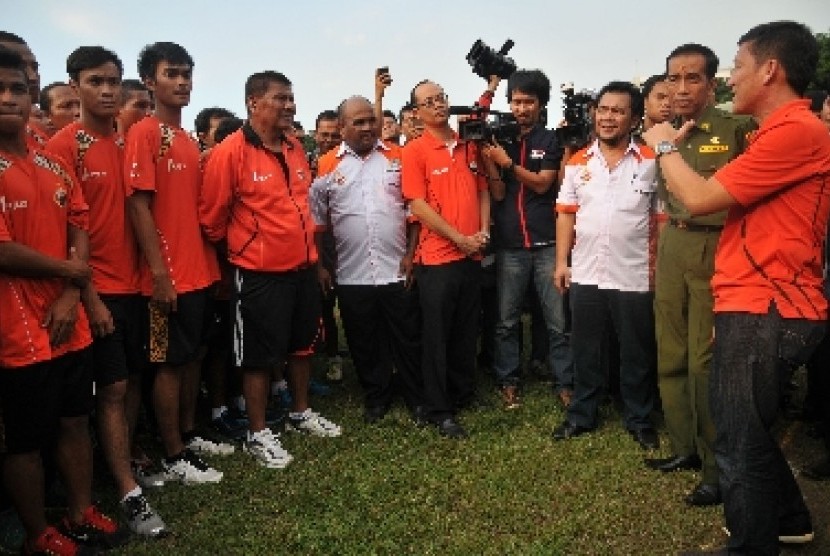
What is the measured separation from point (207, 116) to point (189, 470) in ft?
13.2

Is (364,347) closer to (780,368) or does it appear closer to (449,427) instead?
(449,427)

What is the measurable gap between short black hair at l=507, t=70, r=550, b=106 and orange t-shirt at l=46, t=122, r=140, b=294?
10.7ft

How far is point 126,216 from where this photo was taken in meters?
4.14

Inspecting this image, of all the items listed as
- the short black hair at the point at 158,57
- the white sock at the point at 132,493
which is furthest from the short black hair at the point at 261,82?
the white sock at the point at 132,493

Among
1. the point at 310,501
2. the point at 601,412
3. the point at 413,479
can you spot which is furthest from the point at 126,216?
the point at 601,412

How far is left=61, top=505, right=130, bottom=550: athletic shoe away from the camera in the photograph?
357 centimetres

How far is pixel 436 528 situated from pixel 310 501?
2.67 ft

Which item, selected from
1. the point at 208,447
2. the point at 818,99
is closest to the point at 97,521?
the point at 208,447

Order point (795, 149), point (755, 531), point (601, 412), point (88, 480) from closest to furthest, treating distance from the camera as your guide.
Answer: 1. point (795, 149)
2. point (755, 531)
3. point (88, 480)
4. point (601, 412)

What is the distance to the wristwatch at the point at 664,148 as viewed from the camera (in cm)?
312

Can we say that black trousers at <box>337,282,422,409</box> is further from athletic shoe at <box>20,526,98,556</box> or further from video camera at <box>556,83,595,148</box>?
athletic shoe at <box>20,526,98,556</box>

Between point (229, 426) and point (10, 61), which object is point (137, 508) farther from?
point (10, 61)

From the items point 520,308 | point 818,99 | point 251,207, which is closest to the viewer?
point 251,207

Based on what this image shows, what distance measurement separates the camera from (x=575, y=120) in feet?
18.2
